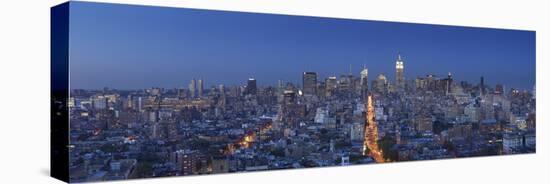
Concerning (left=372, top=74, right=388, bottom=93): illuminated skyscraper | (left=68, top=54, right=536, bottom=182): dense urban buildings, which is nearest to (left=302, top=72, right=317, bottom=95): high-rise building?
(left=68, top=54, right=536, bottom=182): dense urban buildings

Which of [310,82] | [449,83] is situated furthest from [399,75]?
[310,82]

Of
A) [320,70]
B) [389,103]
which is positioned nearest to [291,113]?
[320,70]

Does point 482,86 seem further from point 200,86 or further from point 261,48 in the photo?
point 200,86

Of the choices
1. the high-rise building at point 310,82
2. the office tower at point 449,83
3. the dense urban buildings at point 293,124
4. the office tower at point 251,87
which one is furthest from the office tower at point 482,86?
the office tower at point 251,87

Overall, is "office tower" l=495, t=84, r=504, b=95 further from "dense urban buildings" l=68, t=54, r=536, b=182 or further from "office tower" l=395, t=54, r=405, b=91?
"office tower" l=395, t=54, r=405, b=91

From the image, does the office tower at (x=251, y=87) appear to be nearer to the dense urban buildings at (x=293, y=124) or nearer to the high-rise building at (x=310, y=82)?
the dense urban buildings at (x=293, y=124)

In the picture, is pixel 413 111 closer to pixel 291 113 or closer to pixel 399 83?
pixel 399 83

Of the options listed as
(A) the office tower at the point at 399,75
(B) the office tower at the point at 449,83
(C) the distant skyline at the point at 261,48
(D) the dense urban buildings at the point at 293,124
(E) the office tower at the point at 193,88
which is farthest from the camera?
(B) the office tower at the point at 449,83
